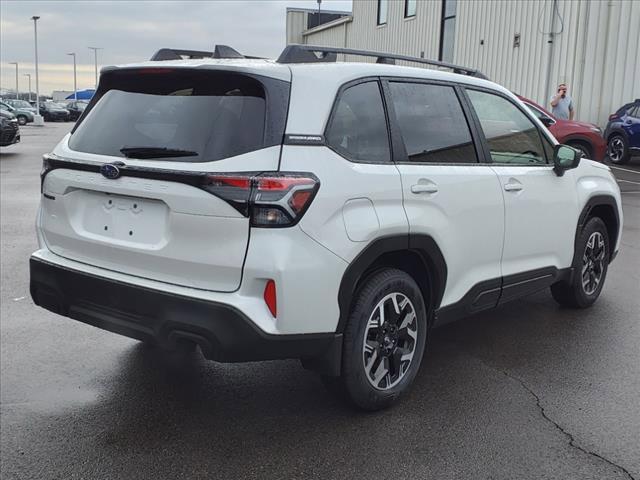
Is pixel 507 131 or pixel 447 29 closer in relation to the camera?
pixel 507 131

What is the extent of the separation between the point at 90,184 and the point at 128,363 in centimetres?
135

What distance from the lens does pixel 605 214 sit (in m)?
5.70

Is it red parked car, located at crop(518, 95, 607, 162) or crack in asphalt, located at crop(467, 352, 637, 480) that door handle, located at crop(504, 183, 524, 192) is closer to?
crack in asphalt, located at crop(467, 352, 637, 480)

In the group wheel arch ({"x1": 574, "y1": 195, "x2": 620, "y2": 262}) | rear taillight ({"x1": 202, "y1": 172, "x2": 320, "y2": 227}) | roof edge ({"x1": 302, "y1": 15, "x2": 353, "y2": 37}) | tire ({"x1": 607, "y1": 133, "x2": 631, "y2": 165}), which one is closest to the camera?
rear taillight ({"x1": 202, "y1": 172, "x2": 320, "y2": 227})

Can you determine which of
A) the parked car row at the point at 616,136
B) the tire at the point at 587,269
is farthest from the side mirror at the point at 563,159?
the parked car row at the point at 616,136

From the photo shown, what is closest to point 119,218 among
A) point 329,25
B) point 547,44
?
point 547,44

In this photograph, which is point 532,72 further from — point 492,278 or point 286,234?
point 286,234

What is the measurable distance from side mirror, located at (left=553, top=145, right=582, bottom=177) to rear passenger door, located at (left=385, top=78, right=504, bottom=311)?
Answer: 813 mm

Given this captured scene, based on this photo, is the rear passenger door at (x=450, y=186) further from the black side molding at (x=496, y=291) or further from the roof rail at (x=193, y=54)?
the roof rail at (x=193, y=54)

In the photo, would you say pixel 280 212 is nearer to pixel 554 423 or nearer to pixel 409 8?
pixel 554 423

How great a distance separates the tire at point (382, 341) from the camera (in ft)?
11.2

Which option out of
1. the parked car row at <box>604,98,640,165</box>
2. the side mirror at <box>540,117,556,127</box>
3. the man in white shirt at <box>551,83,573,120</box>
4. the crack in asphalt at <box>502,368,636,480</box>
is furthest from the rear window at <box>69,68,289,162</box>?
the parked car row at <box>604,98,640,165</box>

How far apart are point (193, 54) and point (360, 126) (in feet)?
4.31

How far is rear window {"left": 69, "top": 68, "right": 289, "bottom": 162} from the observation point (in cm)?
312
